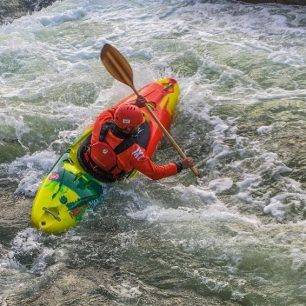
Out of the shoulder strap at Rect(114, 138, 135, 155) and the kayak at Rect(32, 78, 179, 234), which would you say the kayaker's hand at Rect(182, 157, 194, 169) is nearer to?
the kayak at Rect(32, 78, 179, 234)

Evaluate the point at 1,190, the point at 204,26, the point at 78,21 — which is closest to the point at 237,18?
the point at 204,26

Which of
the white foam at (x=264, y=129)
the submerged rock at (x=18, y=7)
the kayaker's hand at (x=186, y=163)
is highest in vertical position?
the submerged rock at (x=18, y=7)

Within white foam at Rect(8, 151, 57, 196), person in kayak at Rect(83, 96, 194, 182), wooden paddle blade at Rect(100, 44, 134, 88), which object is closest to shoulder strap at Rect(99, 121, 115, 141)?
person in kayak at Rect(83, 96, 194, 182)

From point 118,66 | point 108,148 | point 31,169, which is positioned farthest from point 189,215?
point 118,66

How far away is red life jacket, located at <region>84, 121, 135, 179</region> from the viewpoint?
562 centimetres

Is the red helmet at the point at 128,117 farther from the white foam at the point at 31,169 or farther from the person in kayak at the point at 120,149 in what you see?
the white foam at the point at 31,169

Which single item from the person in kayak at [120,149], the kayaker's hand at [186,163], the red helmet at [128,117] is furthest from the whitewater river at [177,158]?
the red helmet at [128,117]

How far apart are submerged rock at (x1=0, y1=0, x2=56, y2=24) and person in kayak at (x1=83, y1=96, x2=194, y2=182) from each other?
697 cm

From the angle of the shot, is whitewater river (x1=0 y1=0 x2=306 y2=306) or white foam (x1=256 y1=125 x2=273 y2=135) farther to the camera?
white foam (x1=256 y1=125 x2=273 y2=135)

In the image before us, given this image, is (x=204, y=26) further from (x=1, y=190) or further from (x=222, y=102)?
(x=1, y=190)

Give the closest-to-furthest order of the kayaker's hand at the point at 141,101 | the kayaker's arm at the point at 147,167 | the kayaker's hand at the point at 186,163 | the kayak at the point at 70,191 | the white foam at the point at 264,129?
the kayak at the point at 70,191 < the kayaker's arm at the point at 147,167 < the kayaker's hand at the point at 186,163 < the kayaker's hand at the point at 141,101 < the white foam at the point at 264,129

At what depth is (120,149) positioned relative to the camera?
18.4 feet

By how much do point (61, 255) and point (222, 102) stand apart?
3.68 meters

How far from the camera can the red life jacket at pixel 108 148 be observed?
5.62 metres
